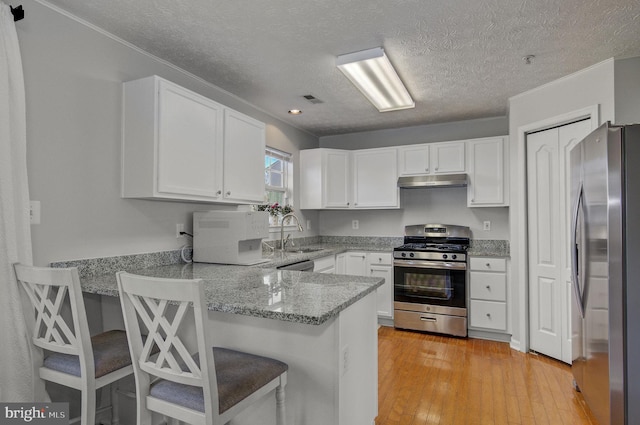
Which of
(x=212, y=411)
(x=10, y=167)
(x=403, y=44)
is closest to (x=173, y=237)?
(x=10, y=167)

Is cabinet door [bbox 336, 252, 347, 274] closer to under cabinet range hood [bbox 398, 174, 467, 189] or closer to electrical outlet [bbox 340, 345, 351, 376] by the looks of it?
under cabinet range hood [bbox 398, 174, 467, 189]

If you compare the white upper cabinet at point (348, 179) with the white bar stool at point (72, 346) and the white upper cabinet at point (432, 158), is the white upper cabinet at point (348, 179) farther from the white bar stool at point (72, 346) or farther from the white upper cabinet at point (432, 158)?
the white bar stool at point (72, 346)

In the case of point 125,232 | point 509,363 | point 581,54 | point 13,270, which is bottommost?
point 509,363

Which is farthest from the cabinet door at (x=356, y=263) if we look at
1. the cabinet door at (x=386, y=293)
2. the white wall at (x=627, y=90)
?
the white wall at (x=627, y=90)

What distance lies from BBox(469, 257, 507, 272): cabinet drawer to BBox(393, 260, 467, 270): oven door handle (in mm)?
101

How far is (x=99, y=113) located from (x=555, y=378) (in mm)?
3829

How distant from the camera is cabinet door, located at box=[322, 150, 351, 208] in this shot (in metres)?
4.57

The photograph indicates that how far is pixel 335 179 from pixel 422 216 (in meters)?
1.22

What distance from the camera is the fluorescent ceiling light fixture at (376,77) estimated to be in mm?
2498

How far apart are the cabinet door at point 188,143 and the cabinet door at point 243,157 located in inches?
4.0

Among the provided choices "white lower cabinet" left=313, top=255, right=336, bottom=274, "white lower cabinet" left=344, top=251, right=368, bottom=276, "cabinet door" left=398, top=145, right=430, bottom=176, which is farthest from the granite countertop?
"cabinet door" left=398, top=145, right=430, bottom=176

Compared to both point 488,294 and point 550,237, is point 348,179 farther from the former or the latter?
point 550,237

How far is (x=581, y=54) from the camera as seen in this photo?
2.56m

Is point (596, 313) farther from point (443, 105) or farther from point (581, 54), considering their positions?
point (443, 105)
